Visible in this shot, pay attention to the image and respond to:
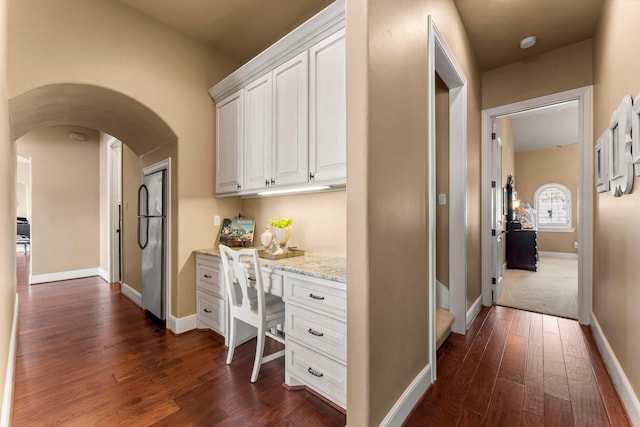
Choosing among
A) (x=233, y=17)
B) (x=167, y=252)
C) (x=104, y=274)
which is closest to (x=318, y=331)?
(x=167, y=252)

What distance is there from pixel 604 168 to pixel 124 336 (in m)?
4.46

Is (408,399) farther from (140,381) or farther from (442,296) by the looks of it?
(140,381)

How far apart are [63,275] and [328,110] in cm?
600

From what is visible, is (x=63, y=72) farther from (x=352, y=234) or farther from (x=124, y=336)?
(x=352, y=234)

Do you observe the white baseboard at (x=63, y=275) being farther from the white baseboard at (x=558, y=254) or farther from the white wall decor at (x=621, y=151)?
the white baseboard at (x=558, y=254)

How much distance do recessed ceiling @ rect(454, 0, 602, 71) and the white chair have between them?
2771 mm

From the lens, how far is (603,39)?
232 centimetres

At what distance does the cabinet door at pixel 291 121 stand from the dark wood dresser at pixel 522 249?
5.49 m

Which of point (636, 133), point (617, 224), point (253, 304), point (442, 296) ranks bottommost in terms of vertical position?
point (442, 296)

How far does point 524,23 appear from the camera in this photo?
2.56 meters

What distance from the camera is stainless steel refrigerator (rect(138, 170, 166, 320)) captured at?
3.10m

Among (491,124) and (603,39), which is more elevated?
(603,39)

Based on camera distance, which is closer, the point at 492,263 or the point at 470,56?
the point at 470,56

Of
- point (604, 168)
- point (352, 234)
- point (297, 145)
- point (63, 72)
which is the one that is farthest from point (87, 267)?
point (604, 168)
